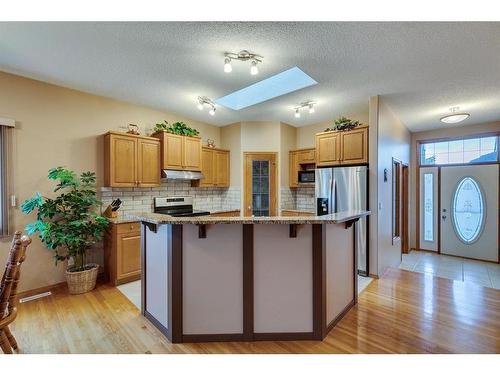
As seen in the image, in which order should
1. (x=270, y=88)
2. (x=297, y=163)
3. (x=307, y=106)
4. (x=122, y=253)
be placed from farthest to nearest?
(x=297, y=163), (x=307, y=106), (x=270, y=88), (x=122, y=253)

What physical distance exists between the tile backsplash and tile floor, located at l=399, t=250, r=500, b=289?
3541mm

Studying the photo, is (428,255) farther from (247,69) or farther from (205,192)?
(247,69)

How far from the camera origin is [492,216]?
4.73 metres

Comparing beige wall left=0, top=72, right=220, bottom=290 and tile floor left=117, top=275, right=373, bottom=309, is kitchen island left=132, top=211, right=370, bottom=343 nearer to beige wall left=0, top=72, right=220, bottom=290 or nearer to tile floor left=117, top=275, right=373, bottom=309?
tile floor left=117, top=275, right=373, bottom=309

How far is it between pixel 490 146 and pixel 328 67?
4.31 metres

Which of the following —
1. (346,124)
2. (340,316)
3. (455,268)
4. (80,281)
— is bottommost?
(455,268)

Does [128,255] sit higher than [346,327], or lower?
higher

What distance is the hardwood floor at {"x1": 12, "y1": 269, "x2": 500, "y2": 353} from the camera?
2051mm

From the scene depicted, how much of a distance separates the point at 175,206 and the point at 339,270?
10.3ft

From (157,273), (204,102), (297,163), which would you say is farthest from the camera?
(297,163)

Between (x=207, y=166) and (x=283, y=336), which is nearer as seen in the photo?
(x=283, y=336)

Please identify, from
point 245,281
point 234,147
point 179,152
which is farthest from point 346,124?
point 245,281

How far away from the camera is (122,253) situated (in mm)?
3410

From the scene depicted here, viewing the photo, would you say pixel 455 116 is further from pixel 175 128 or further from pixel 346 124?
pixel 175 128
